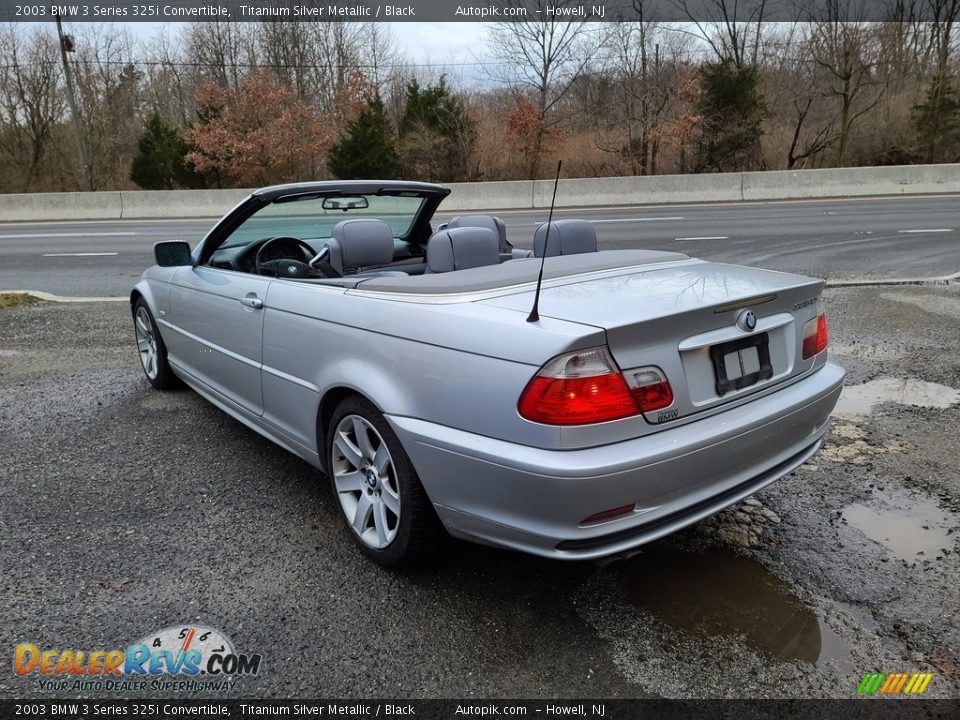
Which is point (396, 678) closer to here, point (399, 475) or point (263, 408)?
point (399, 475)

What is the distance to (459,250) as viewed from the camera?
135 inches

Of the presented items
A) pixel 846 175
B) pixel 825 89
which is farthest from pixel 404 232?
pixel 825 89

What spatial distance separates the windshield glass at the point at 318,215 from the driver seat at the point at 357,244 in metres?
0.38

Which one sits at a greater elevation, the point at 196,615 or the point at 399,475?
the point at 399,475

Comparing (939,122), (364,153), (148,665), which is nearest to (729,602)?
(148,665)

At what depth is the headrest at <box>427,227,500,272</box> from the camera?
3.38 metres

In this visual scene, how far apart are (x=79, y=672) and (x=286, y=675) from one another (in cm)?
70

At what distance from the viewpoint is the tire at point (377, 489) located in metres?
2.61

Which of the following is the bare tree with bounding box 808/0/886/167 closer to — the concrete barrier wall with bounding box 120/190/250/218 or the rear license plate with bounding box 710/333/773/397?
the concrete barrier wall with bounding box 120/190/250/218

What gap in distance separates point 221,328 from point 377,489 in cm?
165

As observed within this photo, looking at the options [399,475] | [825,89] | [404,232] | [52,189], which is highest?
[825,89]

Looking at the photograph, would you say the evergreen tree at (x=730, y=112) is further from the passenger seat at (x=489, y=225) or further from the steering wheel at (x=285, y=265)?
the steering wheel at (x=285, y=265)

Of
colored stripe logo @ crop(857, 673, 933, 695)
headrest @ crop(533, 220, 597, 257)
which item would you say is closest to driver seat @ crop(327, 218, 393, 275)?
headrest @ crop(533, 220, 597, 257)

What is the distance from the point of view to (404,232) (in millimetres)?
5227
